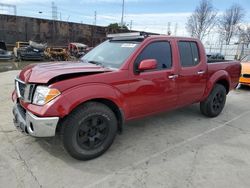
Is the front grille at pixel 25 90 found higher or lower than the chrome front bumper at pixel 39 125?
higher

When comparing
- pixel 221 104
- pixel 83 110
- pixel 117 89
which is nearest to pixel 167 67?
pixel 117 89

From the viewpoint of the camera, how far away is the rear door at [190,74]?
4.33 metres

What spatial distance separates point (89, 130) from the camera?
3.27 metres

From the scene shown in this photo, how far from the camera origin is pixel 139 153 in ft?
11.7

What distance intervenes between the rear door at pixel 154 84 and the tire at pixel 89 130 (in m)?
0.48

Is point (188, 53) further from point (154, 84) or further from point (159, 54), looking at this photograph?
point (154, 84)

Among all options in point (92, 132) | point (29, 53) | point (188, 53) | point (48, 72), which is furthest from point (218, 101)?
point (29, 53)

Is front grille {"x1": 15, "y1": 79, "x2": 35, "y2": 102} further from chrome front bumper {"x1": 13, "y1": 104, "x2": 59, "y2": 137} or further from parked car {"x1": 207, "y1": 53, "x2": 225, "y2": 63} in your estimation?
parked car {"x1": 207, "y1": 53, "x2": 225, "y2": 63}

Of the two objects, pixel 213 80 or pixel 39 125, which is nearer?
pixel 39 125

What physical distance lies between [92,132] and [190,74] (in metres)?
2.26

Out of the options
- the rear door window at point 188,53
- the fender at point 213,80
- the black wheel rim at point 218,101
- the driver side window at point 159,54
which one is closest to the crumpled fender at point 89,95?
the driver side window at point 159,54

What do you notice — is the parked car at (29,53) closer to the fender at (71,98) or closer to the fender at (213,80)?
the fender at (213,80)

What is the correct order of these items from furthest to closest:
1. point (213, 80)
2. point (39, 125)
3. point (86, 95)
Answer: point (213, 80) < point (86, 95) < point (39, 125)

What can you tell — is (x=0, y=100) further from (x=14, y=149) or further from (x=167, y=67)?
(x=167, y=67)
